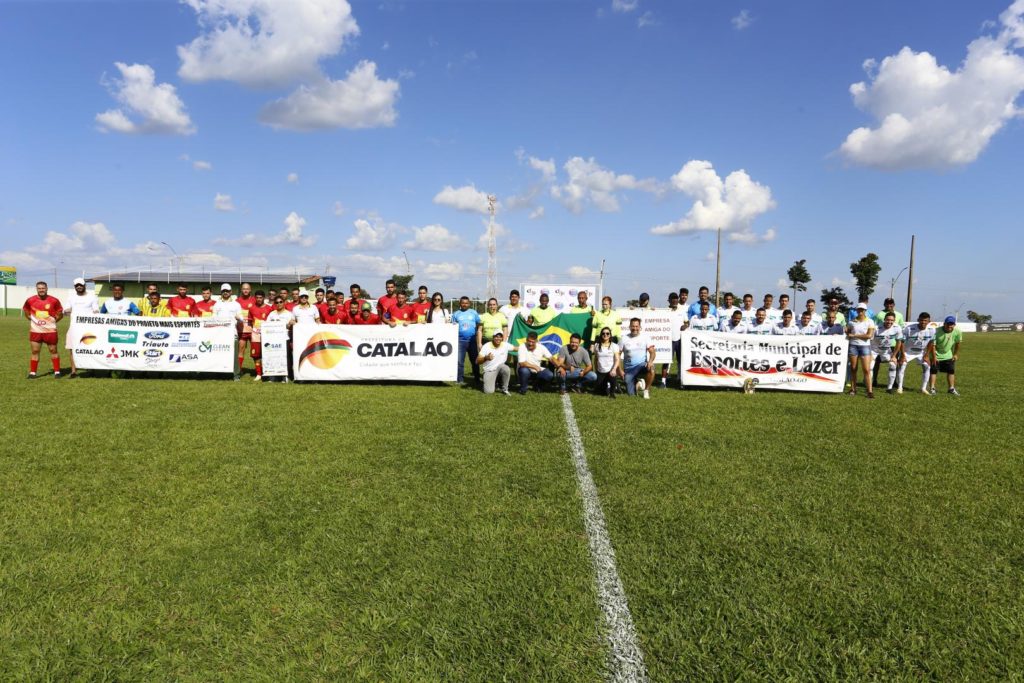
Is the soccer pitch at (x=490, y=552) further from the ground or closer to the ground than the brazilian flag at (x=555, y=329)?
closer to the ground

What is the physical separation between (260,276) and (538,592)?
225 feet

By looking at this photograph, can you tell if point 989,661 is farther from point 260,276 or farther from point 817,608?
point 260,276

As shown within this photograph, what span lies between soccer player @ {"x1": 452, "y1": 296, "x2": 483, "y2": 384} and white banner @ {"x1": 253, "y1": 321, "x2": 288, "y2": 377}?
3298mm

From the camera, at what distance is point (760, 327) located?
11.0 metres

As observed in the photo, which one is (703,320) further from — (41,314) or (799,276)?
(799,276)

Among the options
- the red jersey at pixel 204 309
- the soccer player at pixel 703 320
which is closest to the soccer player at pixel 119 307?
the red jersey at pixel 204 309

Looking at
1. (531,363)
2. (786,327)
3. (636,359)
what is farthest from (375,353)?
(786,327)

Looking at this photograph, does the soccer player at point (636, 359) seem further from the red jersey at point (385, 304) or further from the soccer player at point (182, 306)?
the soccer player at point (182, 306)

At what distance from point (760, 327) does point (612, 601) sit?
932 cm

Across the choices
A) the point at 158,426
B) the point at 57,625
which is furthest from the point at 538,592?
the point at 158,426

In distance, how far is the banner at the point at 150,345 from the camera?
35.1 ft

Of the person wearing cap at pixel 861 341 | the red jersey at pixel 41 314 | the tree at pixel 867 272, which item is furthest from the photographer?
the tree at pixel 867 272

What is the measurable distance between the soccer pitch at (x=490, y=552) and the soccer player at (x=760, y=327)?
168 inches

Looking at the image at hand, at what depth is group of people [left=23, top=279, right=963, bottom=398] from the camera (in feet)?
31.9
